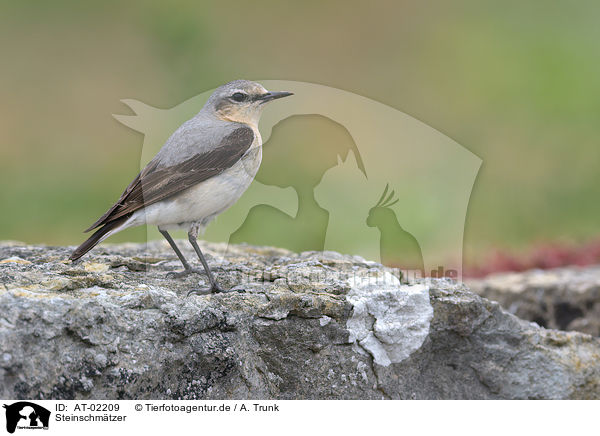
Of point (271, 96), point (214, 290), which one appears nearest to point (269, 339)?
point (214, 290)

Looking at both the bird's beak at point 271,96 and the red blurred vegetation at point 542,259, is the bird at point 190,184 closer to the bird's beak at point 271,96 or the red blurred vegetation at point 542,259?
the bird's beak at point 271,96

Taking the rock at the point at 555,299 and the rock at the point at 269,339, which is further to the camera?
the rock at the point at 555,299

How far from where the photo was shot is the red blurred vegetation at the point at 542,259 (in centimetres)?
921

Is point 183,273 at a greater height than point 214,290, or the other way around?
point 183,273

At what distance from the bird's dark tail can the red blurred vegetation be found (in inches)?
189

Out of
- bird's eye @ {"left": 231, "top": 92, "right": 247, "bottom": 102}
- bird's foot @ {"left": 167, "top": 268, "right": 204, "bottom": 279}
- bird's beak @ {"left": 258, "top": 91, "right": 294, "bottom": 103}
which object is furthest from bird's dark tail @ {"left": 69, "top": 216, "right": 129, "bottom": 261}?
bird's beak @ {"left": 258, "top": 91, "right": 294, "bottom": 103}

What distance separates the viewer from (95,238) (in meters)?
6.04

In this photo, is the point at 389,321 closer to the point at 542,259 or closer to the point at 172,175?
the point at 172,175

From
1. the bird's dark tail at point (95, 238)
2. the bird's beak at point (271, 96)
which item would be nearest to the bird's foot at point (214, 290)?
the bird's dark tail at point (95, 238)

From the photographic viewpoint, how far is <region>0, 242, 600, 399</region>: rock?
490cm

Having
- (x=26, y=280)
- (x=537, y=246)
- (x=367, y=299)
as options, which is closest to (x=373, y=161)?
(x=537, y=246)

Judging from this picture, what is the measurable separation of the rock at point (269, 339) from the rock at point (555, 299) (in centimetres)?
132
